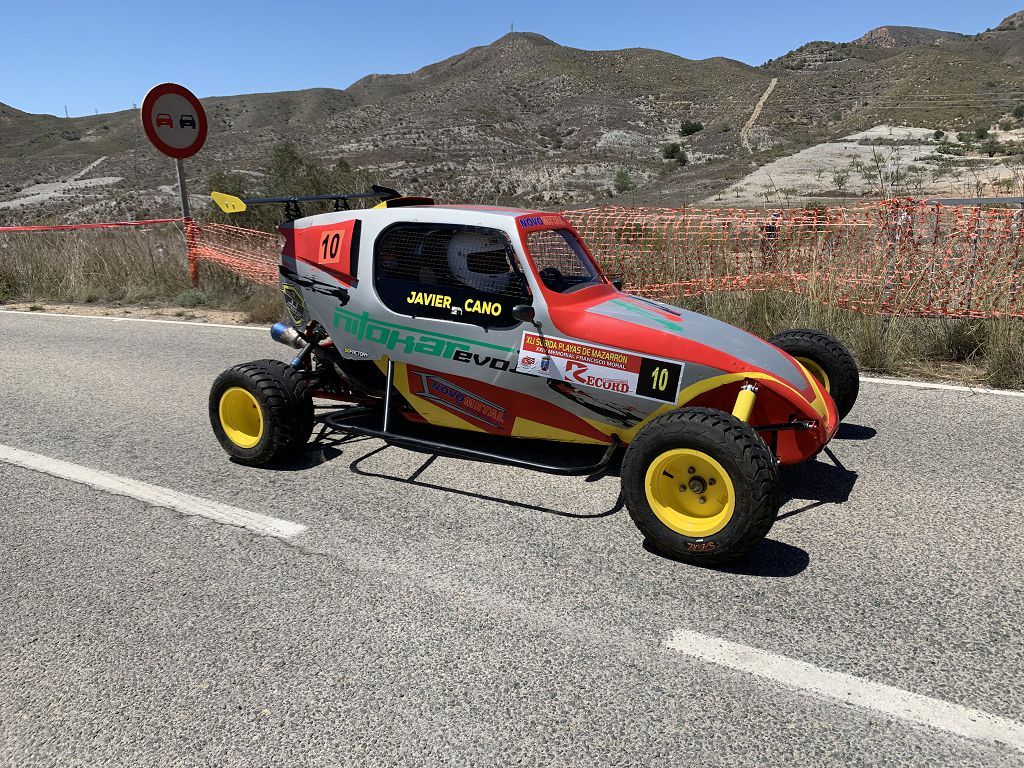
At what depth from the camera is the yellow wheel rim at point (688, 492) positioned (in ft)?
12.1

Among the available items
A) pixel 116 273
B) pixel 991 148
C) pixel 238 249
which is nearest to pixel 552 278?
pixel 238 249

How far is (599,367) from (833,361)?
1.98 metres

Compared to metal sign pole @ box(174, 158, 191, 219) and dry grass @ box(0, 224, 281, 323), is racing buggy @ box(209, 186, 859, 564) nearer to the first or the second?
dry grass @ box(0, 224, 281, 323)

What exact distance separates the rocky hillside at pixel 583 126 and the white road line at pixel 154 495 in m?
29.0

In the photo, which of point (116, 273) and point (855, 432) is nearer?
point (855, 432)

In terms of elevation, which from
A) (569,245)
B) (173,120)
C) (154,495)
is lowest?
(154,495)

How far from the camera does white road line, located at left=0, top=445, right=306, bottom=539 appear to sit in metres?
4.23

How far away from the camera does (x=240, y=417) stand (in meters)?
5.28

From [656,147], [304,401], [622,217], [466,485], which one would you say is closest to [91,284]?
[622,217]

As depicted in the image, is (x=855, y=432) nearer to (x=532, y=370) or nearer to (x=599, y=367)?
(x=599, y=367)

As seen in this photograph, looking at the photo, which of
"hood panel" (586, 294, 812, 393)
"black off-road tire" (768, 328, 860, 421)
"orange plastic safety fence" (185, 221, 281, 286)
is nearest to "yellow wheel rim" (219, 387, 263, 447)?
"hood panel" (586, 294, 812, 393)

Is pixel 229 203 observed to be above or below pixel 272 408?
above

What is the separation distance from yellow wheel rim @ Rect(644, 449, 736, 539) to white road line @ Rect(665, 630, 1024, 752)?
70 cm

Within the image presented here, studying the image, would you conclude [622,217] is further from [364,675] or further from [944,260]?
[364,675]
